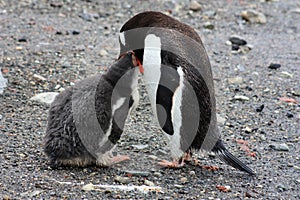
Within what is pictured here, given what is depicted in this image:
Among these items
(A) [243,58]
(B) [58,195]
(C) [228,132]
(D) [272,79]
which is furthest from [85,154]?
(A) [243,58]

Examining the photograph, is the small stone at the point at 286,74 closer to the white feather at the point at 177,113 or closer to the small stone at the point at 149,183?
the white feather at the point at 177,113

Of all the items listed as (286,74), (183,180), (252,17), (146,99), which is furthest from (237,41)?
(183,180)

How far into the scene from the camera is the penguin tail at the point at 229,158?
168 inches

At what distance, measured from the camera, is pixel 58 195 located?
372cm

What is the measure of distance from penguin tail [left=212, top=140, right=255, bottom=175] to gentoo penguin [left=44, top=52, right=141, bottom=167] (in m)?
0.72

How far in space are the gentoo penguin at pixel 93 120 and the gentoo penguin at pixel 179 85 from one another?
174 mm

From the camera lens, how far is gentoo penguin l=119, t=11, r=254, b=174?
4164 mm

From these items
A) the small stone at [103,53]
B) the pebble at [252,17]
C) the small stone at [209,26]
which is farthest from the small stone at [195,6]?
the small stone at [103,53]

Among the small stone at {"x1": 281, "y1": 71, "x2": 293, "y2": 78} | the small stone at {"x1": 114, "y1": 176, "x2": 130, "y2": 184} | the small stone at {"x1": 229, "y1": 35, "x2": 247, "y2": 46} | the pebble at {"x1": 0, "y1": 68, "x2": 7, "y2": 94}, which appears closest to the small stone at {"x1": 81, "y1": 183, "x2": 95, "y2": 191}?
the small stone at {"x1": 114, "y1": 176, "x2": 130, "y2": 184}

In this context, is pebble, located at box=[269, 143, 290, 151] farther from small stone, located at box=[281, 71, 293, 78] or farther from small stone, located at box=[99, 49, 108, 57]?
small stone, located at box=[99, 49, 108, 57]

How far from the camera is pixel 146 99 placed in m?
5.62

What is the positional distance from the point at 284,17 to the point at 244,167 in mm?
4907

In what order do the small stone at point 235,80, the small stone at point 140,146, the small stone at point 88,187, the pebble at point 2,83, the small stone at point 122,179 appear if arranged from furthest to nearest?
the small stone at point 235,80 → the pebble at point 2,83 → the small stone at point 140,146 → the small stone at point 122,179 → the small stone at point 88,187

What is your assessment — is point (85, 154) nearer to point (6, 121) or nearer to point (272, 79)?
point (6, 121)
